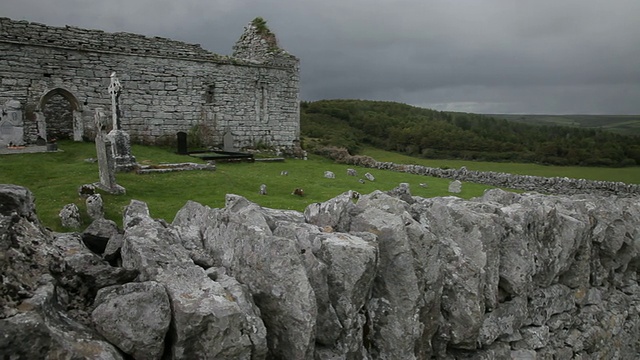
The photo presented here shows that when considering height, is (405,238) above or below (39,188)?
above

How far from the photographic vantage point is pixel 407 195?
6531mm

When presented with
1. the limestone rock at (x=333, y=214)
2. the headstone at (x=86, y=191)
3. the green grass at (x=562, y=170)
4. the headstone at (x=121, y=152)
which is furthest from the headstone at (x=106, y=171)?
the green grass at (x=562, y=170)

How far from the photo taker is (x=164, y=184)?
14.3 meters

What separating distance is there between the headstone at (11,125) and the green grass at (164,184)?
1823 mm

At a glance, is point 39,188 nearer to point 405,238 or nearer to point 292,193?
point 292,193

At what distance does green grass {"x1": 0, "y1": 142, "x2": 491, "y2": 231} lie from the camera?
37.1 feet

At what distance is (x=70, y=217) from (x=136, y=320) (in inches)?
300

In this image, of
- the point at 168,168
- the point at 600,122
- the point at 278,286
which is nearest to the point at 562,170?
the point at 168,168

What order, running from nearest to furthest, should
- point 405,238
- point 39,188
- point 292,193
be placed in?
point 405,238
point 39,188
point 292,193

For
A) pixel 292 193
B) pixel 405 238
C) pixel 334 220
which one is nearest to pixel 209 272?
pixel 334 220

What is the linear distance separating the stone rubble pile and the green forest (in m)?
28.3

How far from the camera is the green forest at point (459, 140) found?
34188 mm

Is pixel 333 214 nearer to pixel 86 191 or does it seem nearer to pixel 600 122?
pixel 86 191

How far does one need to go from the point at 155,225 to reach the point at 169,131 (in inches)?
926
